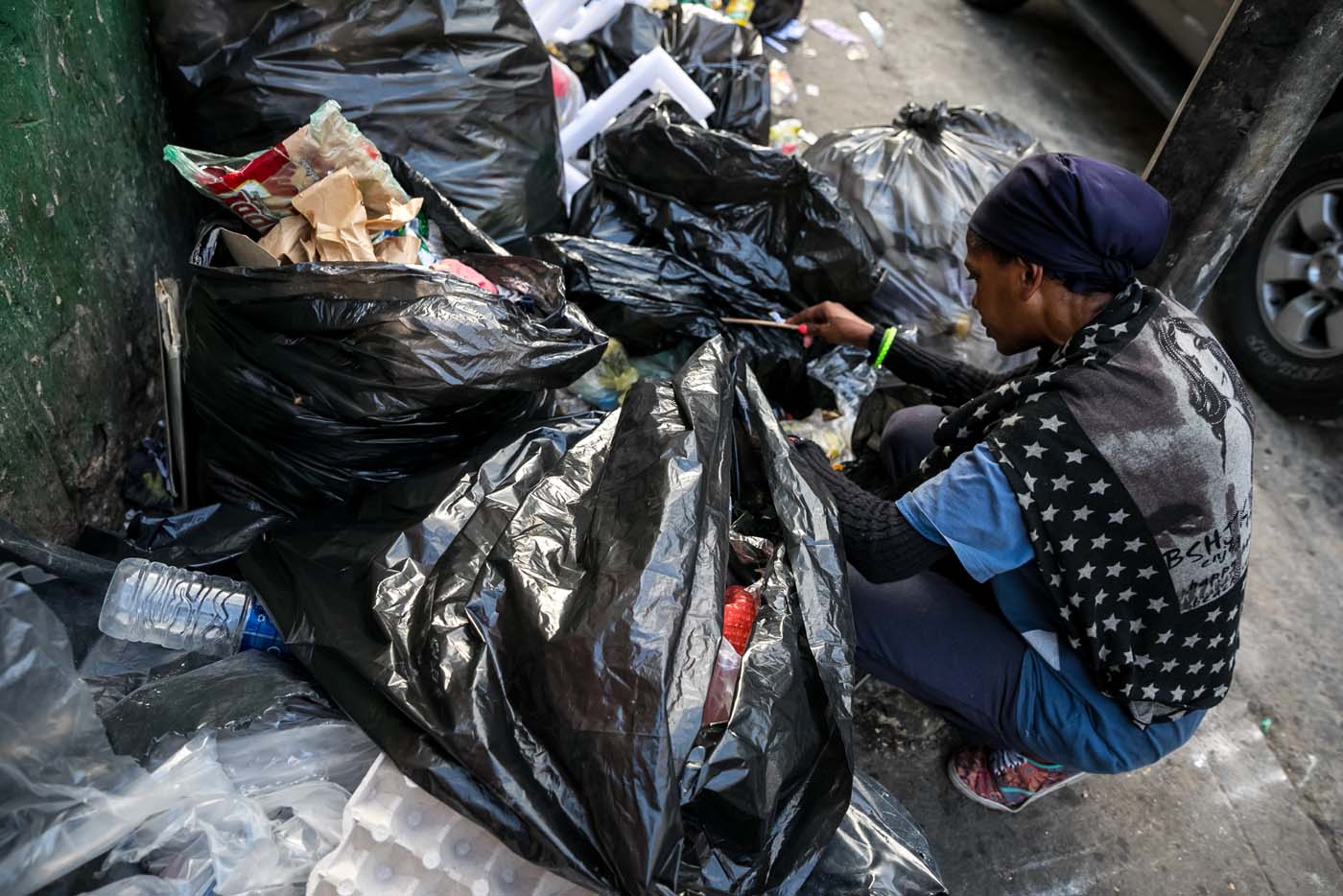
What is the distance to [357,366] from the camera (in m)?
1.46

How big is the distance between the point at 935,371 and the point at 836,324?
249mm

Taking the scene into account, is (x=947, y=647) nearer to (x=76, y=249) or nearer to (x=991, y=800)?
(x=991, y=800)

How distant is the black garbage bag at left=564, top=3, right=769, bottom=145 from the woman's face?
166 cm

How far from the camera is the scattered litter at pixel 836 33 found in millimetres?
4391

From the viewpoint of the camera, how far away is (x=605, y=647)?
1.12m

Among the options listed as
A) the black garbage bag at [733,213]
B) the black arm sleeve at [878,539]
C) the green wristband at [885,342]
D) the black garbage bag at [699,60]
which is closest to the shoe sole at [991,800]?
the black arm sleeve at [878,539]

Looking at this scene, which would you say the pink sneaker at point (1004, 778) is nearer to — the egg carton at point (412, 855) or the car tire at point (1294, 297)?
the egg carton at point (412, 855)

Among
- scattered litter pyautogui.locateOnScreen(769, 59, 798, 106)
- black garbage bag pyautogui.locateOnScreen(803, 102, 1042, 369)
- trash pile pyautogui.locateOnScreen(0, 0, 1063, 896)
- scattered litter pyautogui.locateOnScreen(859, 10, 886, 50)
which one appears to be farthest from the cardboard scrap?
scattered litter pyautogui.locateOnScreen(859, 10, 886, 50)

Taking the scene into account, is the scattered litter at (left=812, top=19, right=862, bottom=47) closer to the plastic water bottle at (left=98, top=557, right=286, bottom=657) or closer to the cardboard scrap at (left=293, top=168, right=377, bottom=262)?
the cardboard scrap at (left=293, top=168, right=377, bottom=262)

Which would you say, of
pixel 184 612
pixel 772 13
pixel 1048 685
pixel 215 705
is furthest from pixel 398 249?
pixel 772 13

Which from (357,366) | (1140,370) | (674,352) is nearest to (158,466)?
(357,366)

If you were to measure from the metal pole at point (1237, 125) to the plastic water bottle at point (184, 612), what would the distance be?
2.16 meters

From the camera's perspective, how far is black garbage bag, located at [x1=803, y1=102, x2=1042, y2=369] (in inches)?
100

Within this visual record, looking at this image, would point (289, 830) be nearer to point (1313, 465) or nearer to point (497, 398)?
point (497, 398)
